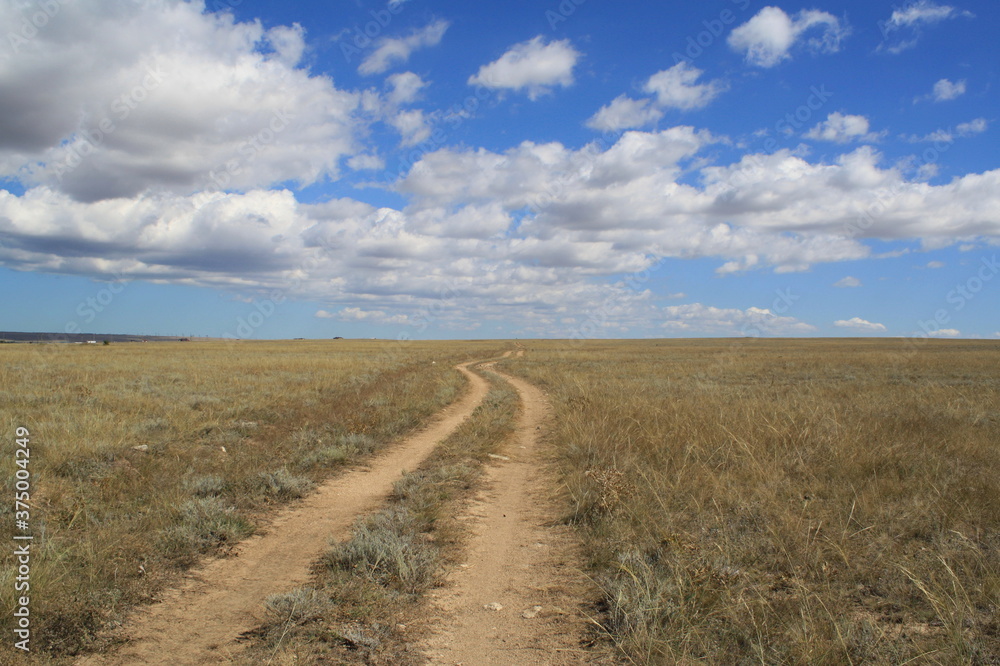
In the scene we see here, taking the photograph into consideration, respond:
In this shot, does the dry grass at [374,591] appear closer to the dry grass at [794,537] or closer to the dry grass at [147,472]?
the dry grass at [147,472]

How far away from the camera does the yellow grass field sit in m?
3.95

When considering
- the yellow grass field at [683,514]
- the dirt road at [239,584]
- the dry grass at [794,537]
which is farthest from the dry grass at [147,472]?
the dry grass at [794,537]

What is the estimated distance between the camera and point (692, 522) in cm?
615

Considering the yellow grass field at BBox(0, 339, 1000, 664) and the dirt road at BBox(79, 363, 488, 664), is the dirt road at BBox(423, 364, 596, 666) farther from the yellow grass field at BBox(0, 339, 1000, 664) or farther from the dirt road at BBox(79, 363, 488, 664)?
the dirt road at BBox(79, 363, 488, 664)

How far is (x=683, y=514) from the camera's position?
636 centimetres

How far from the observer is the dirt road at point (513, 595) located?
12.6 ft

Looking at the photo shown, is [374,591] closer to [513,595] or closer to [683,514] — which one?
[513,595]

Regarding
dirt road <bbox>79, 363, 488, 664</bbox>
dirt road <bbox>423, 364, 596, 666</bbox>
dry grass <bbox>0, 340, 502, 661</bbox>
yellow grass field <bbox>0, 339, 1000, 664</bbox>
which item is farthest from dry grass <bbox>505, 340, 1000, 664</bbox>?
dry grass <bbox>0, 340, 502, 661</bbox>

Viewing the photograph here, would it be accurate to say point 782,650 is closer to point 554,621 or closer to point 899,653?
point 899,653

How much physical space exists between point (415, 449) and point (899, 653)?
878 centimetres

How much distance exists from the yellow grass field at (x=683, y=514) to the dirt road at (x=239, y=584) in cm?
28

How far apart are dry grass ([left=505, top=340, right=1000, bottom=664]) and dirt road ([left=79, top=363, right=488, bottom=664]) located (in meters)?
2.86

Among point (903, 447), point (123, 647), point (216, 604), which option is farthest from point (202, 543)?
point (903, 447)

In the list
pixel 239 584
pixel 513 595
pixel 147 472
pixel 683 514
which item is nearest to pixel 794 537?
pixel 683 514
